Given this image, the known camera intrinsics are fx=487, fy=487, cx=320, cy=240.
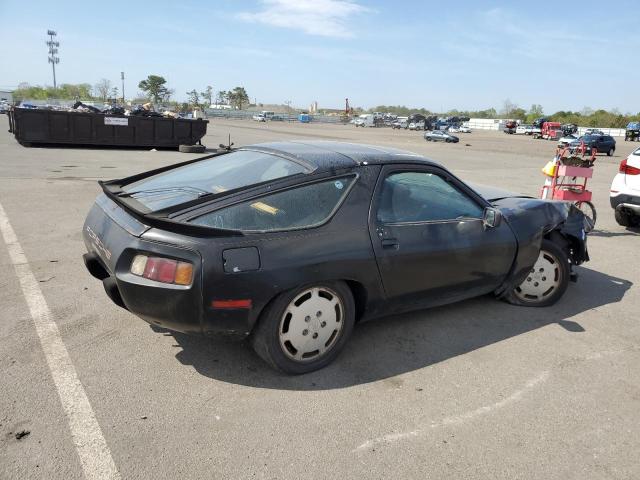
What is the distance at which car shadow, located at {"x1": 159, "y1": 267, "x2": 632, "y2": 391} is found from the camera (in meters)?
3.15

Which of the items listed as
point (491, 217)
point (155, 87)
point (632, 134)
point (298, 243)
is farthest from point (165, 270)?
point (155, 87)

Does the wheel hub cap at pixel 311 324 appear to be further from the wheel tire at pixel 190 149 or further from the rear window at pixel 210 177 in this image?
the wheel tire at pixel 190 149

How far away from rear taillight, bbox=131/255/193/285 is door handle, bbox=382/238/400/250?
1309 mm

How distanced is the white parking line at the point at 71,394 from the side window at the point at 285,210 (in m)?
1.21

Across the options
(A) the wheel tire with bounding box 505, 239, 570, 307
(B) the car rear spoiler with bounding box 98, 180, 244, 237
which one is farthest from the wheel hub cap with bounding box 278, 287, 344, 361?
(A) the wheel tire with bounding box 505, 239, 570, 307

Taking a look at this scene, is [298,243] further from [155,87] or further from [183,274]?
[155,87]

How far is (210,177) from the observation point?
3.63 metres

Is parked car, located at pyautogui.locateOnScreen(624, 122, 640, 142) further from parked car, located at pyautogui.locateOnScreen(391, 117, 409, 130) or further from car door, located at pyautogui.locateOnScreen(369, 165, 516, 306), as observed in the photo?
car door, located at pyautogui.locateOnScreen(369, 165, 516, 306)

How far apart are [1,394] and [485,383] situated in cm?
293

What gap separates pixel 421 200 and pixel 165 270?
6.37 ft

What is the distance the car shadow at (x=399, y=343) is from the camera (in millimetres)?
3152

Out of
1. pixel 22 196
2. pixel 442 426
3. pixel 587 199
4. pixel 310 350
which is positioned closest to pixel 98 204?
pixel 310 350

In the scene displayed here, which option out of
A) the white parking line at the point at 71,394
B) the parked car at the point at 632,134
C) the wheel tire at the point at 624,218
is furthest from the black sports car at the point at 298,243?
the parked car at the point at 632,134

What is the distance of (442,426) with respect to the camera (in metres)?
2.74
